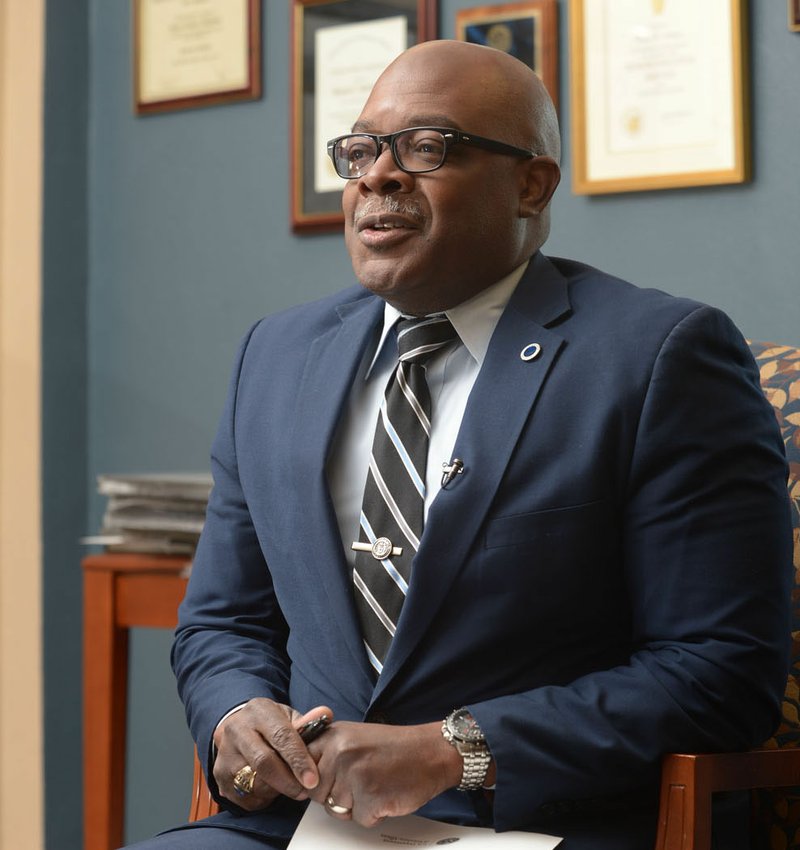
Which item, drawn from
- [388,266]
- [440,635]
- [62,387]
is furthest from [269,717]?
[62,387]

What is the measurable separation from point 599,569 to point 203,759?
563 millimetres

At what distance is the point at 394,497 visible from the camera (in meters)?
1.65

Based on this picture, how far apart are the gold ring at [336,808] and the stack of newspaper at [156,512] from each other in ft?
3.91

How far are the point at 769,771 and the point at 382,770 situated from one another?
49 centimetres

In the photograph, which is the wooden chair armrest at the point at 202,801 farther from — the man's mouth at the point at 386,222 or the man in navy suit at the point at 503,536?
the man's mouth at the point at 386,222

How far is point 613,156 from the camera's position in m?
2.51

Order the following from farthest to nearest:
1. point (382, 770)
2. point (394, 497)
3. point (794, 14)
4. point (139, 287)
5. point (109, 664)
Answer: point (139, 287) < point (109, 664) < point (794, 14) < point (394, 497) < point (382, 770)

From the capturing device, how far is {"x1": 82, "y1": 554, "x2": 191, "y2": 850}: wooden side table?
267 cm

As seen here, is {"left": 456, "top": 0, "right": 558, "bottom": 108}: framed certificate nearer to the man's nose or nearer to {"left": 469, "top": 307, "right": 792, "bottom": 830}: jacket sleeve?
the man's nose

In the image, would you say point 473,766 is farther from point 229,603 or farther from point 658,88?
point 658,88

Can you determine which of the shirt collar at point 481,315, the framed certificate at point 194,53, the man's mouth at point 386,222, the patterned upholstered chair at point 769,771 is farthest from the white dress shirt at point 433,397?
the framed certificate at point 194,53

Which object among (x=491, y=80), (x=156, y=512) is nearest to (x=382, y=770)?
(x=491, y=80)

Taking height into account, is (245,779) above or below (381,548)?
below

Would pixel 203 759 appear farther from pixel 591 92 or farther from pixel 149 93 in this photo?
pixel 149 93
